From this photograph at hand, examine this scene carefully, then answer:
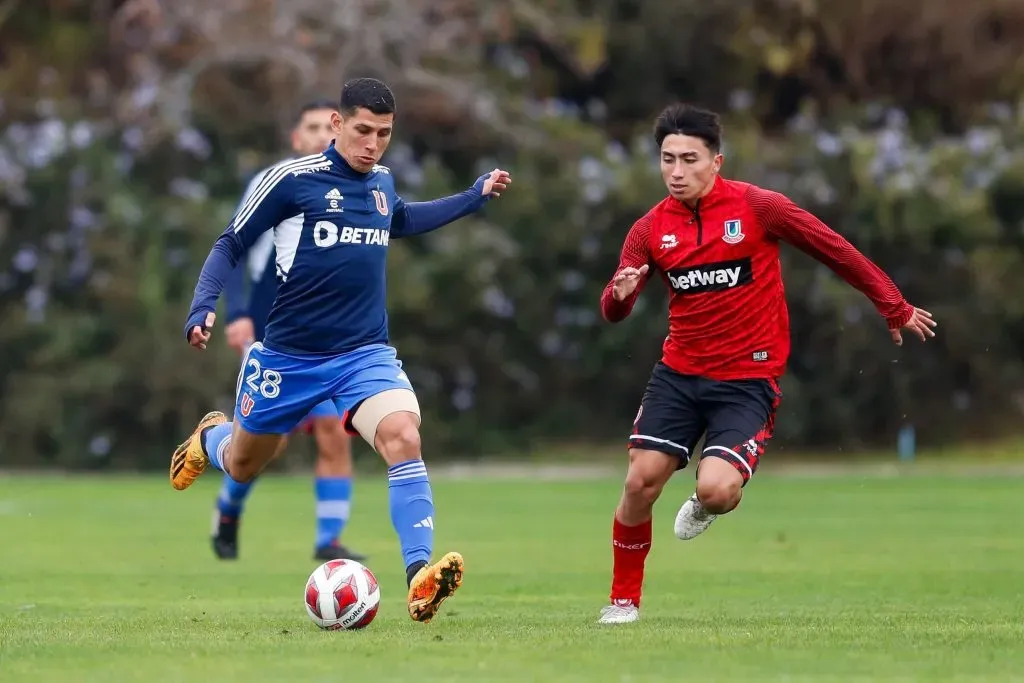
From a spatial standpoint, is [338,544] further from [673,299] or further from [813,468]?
[813,468]

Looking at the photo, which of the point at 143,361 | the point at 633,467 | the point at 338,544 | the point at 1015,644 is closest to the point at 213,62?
the point at 143,361

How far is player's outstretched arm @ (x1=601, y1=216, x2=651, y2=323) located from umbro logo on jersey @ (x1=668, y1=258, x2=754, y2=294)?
A: 0.57ft

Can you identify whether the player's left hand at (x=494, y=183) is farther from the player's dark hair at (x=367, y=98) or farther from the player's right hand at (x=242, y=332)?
the player's right hand at (x=242, y=332)

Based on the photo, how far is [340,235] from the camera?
869cm

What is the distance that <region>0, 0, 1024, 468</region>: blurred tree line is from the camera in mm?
20484

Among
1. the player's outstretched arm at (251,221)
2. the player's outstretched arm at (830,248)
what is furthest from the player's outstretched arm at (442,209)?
the player's outstretched arm at (830,248)

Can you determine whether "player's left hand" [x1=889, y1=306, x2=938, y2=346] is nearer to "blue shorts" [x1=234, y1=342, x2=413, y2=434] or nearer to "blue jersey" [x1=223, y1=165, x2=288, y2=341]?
"blue shorts" [x1=234, y1=342, x2=413, y2=434]

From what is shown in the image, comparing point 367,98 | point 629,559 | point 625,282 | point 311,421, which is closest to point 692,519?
point 629,559

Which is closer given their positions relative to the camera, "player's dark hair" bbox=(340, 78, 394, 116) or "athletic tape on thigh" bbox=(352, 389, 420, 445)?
"athletic tape on thigh" bbox=(352, 389, 420, 445)

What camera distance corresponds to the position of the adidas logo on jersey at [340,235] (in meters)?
8.66

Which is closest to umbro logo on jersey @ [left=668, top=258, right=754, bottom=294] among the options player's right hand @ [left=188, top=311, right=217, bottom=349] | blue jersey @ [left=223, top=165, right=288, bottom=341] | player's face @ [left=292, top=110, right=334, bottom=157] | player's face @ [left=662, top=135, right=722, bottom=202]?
player's face @ [left=662, top=135, right=722, bottom=202]

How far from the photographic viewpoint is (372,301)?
881cm

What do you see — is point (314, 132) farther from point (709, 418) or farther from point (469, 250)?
point (469, 250)

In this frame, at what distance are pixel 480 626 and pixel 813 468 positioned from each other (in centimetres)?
1291
